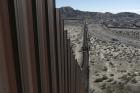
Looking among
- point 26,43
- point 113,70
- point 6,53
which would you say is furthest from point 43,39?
point 113,70

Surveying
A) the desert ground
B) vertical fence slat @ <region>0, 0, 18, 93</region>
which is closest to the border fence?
vertical fence slat @ <region>0, 0, 18, 93</region>

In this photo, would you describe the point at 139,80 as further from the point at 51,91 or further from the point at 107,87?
the point at 51,91

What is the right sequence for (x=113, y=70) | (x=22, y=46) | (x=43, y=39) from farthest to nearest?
(x=113, y=70), (x=43, y=39), (x=22, y=46)

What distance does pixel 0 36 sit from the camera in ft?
3.38

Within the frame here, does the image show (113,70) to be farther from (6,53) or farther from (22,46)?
(6,53)

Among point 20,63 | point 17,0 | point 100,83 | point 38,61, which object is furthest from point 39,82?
point 100,83

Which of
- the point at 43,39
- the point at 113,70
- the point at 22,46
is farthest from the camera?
the point at 113,70

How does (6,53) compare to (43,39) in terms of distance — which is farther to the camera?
(43,39)

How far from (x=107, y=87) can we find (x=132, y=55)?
20.8 m

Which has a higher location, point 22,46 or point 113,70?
point 22,46

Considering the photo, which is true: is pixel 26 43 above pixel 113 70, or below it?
above

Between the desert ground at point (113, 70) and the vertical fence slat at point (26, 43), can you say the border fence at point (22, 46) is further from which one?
the desert ground at point (113, 70)

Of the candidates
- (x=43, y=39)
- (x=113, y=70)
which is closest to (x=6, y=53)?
(x=43, y=39)

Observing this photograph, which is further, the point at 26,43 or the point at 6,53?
the point at 26,43
